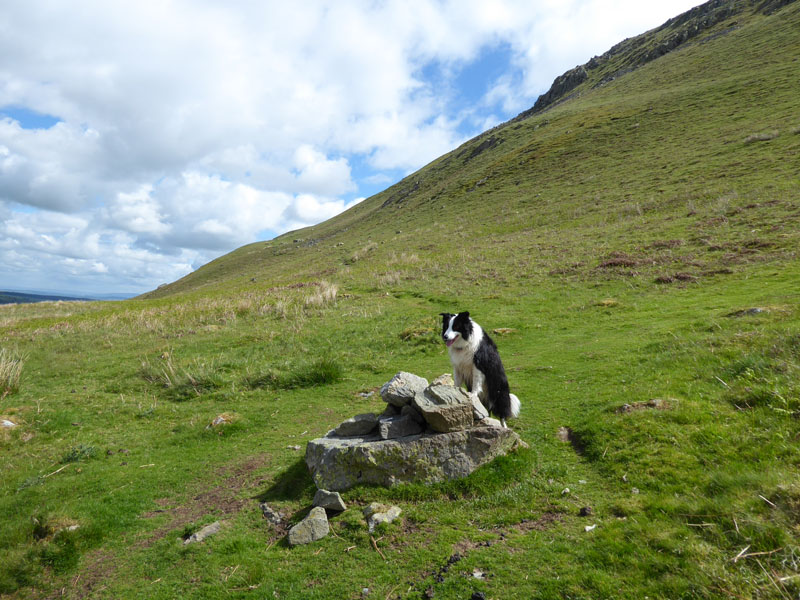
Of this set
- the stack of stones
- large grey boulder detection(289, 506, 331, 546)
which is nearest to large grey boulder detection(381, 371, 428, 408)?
the stack of stones

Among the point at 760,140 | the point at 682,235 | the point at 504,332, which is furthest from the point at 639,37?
the point at 504,332

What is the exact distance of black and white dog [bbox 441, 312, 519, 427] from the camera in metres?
8.90

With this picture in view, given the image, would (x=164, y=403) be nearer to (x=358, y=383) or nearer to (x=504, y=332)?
(x=358, y=383)

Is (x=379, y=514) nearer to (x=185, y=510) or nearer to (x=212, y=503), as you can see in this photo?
(x=212, y=503)

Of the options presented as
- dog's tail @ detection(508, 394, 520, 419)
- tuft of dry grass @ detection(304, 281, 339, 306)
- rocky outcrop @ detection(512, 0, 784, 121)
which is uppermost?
rocky outcrop @ detection(512, 0, 784, 121)

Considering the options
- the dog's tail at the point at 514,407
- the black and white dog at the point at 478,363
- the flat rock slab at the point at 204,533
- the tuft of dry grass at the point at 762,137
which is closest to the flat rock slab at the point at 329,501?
the flat rock slab at the point at 204,533

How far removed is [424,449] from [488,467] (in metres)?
1.28

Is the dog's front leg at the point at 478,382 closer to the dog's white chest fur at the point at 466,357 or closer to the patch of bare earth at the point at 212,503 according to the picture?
the dog's white chest fur at the point at 466,357

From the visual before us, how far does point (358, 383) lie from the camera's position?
14.6 meters

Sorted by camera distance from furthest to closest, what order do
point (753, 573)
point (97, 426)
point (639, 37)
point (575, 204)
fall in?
point (639, 37) → point (575, 204) → point (97, 426) → point (753, 573)

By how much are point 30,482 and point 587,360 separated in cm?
1602

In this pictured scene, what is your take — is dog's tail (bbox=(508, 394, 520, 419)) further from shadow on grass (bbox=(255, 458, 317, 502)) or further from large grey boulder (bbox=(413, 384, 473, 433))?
shadow on grass (bbox=(255, 458, 317, 502))

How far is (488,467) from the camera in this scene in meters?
7.20

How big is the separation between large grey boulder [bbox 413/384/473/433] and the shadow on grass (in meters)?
2.77
